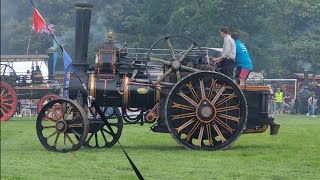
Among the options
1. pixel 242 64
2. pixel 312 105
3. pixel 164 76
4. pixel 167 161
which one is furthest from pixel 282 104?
pixel 167 161

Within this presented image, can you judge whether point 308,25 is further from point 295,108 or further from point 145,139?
point 145,139

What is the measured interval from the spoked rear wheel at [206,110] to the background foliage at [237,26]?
53.8 feet

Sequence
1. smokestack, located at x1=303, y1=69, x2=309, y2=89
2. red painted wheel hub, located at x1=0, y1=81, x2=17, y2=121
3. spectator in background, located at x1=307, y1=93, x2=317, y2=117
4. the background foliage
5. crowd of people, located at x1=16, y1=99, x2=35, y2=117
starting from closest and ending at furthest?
1. red painted wheel hub, located at x1=0, y1=81, x2=17, y2=121
2. crowd of people, located at x1=16, y1=99, x2=35, y2=117
3. the background foliage
4. spectator in background, located at x1=307, y1=93, x2=317, y2=117
5. smokestack, located at x1=303, y1=69, x2=309, y2=89

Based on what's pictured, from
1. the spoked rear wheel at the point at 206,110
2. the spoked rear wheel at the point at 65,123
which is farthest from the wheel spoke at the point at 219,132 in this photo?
the spoked rear wheel at the point at 65,123

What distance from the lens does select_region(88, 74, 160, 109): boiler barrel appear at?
14133 millimetres

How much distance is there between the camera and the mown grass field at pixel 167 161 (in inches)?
396

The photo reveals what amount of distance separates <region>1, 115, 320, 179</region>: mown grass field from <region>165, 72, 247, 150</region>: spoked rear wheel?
302mm

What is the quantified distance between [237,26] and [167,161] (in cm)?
2916

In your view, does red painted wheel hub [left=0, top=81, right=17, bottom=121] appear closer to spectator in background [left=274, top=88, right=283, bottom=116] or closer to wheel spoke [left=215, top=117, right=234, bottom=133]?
wheel spoke [left=215, top=117, right=234, bottom=133]

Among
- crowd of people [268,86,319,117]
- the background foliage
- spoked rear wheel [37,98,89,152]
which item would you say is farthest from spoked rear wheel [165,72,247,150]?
crowd of people [268,86,319,117]

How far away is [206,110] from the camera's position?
1384 centimetres

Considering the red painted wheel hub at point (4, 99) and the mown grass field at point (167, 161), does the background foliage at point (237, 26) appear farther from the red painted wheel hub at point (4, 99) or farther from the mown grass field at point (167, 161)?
the mown grass field at point (167, 161)

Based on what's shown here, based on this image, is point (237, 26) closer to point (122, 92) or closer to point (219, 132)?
point (122, 92)

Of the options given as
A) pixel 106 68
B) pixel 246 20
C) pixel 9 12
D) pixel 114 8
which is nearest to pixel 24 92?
pixel 114 8
